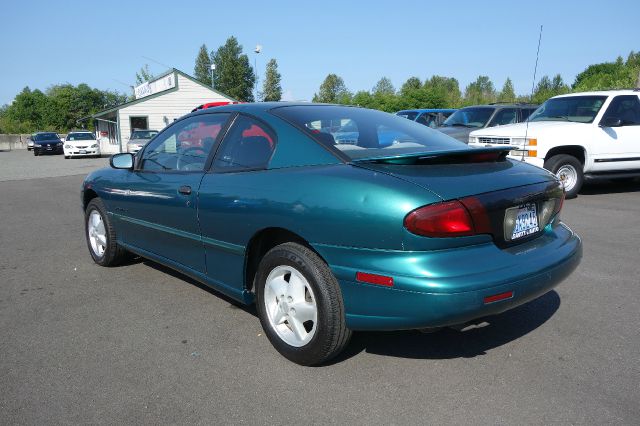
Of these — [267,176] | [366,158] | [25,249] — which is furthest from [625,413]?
[25,249]

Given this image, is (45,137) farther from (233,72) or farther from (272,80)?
(233,72)

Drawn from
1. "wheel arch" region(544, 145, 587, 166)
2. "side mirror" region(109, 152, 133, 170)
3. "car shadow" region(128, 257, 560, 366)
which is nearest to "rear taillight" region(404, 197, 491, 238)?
"car shadow" region(128, 257, 560, 366)

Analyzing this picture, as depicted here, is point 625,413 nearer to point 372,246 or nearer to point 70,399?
point 372,246

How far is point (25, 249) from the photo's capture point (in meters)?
6.11

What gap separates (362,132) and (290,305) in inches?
49.6

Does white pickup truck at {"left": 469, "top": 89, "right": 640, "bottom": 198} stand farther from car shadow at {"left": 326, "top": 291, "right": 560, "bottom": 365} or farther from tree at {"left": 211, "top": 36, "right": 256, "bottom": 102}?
tree at {"left": 211, "top": 36, "right": 256, "bottom": 102}

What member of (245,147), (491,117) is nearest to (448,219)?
(245,147)

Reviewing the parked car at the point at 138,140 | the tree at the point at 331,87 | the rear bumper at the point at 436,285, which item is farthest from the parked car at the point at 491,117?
the tree at the point at 331,87

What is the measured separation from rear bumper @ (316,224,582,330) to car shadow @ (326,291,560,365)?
48 cm

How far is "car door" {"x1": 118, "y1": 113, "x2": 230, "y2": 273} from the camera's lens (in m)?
3.72

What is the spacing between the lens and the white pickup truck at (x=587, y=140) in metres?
8.88

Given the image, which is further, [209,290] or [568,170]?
[568,170]

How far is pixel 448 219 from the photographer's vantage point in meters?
2.52

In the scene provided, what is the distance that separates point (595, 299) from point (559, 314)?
0.51 metres
